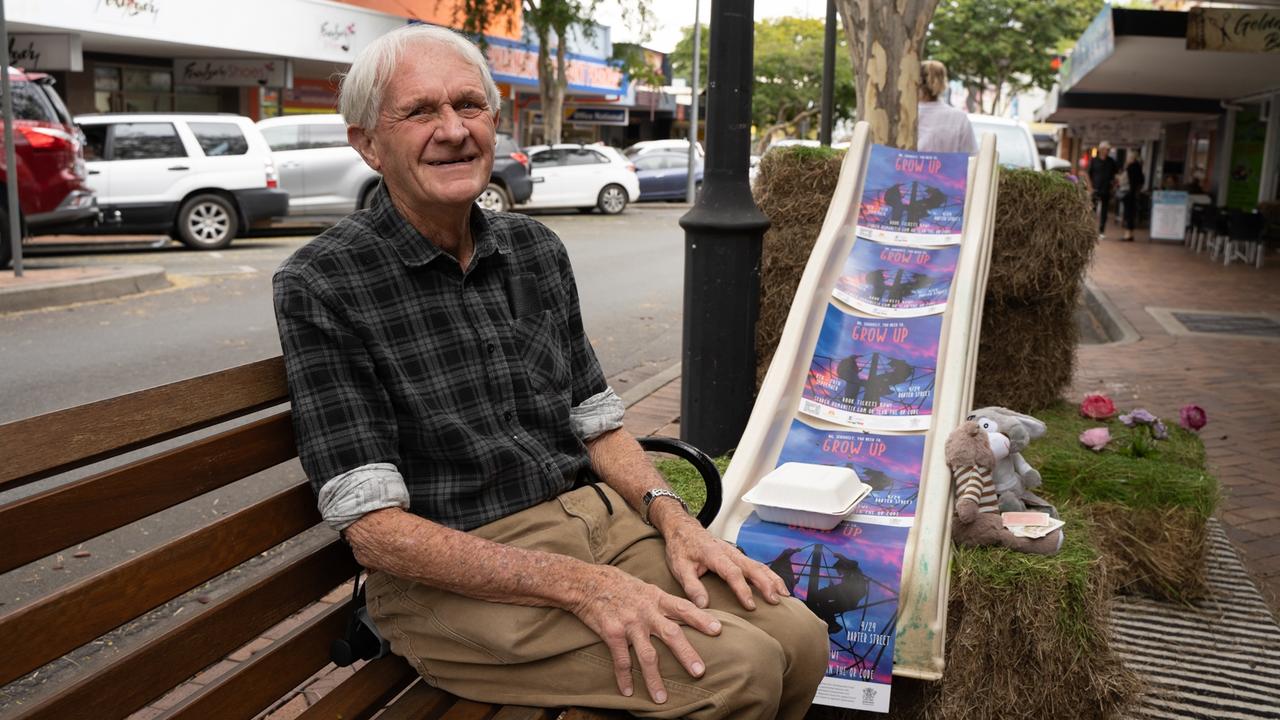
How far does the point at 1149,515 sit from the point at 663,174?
2477 centimetres

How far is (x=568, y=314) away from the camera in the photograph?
2.81 meters

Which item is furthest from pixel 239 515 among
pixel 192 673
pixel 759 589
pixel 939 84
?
pixel 939 84

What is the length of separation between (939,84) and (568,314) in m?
6.04

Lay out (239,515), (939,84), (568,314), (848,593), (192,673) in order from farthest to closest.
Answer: (939,84) → (848,593) → (568,314) → (239,515) → (192,673)

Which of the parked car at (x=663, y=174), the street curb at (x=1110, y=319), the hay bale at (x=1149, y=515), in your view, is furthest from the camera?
the parked car at (x=663, y=174)

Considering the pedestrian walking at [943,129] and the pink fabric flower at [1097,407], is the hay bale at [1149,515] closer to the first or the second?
the pink fabric flower at [1097,407]

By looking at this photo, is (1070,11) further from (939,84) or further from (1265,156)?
(939,84)

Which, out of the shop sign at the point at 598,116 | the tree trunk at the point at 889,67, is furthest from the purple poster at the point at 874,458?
the shop sign at the point at 598,116

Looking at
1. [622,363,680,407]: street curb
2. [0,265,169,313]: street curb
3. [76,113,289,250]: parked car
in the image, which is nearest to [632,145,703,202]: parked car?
[76,113,289,250]: parked car

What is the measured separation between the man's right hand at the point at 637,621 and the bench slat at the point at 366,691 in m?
0.42

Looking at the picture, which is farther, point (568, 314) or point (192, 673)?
point (568, 314)

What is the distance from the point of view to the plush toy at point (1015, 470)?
3.70 metres

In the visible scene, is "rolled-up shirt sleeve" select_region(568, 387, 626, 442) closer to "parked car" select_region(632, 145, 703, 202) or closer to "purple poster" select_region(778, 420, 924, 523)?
"purple poster" select_region(778, 420, 924, 523)

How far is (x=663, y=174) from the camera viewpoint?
28531 millimetres
